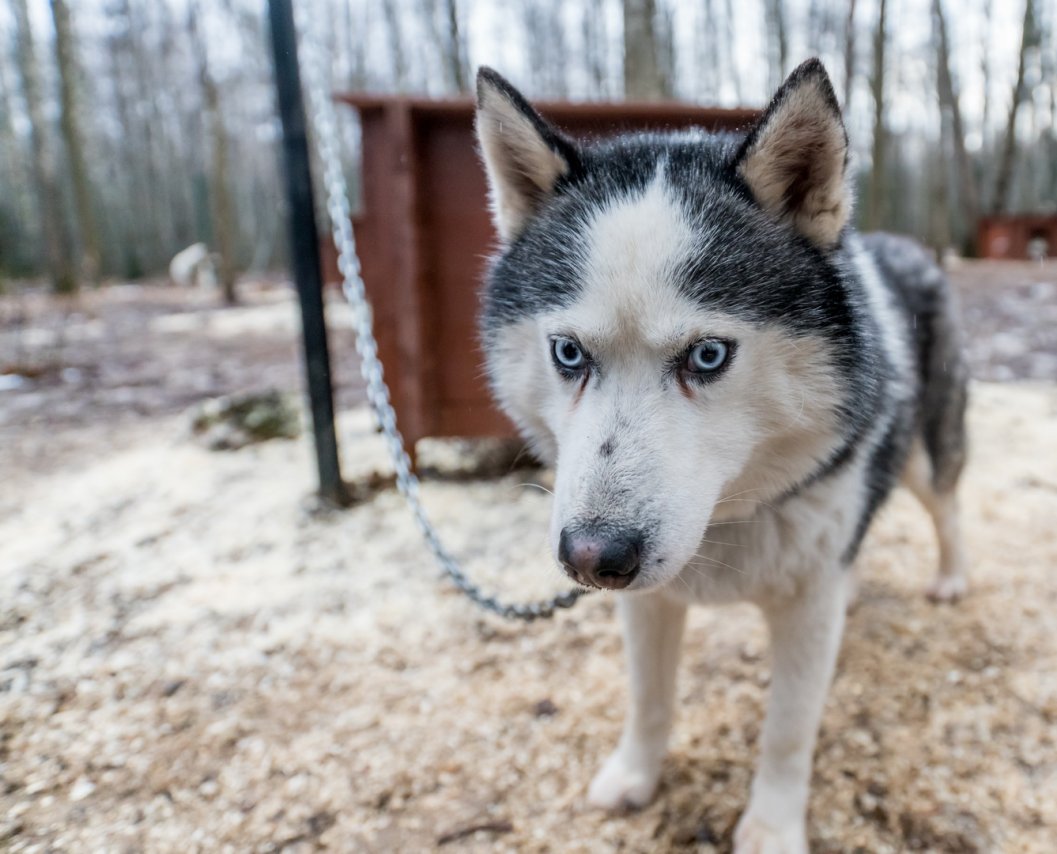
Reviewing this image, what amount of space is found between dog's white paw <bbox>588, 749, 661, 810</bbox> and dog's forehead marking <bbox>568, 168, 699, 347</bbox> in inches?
56.2

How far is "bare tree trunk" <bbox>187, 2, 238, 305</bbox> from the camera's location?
43.5ft

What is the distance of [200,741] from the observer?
2.43m

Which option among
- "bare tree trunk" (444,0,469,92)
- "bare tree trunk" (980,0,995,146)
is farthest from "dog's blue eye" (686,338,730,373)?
"bare tree trunk" (980,0,995,146)

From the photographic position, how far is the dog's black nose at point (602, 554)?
4.25 ft

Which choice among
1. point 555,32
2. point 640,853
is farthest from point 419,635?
point 555,32

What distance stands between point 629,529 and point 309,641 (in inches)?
84.6

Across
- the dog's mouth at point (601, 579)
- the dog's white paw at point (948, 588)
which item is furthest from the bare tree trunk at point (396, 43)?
the dog's mouth at point (601, 579)

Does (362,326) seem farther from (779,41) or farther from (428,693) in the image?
(779,41)

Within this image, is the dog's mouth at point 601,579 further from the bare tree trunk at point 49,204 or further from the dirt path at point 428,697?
the bare tree trunk at point 49,204

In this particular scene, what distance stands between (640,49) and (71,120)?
13507mm

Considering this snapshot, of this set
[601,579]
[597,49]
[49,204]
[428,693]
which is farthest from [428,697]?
[597,49]

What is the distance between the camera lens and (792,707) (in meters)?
1.91

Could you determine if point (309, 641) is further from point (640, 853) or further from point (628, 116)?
point (628, 116)

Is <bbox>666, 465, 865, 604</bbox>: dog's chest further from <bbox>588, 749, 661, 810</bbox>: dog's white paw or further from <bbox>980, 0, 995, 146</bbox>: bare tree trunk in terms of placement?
<bbox>980, 0, 995, 146</bbox>: bare tree trunk
